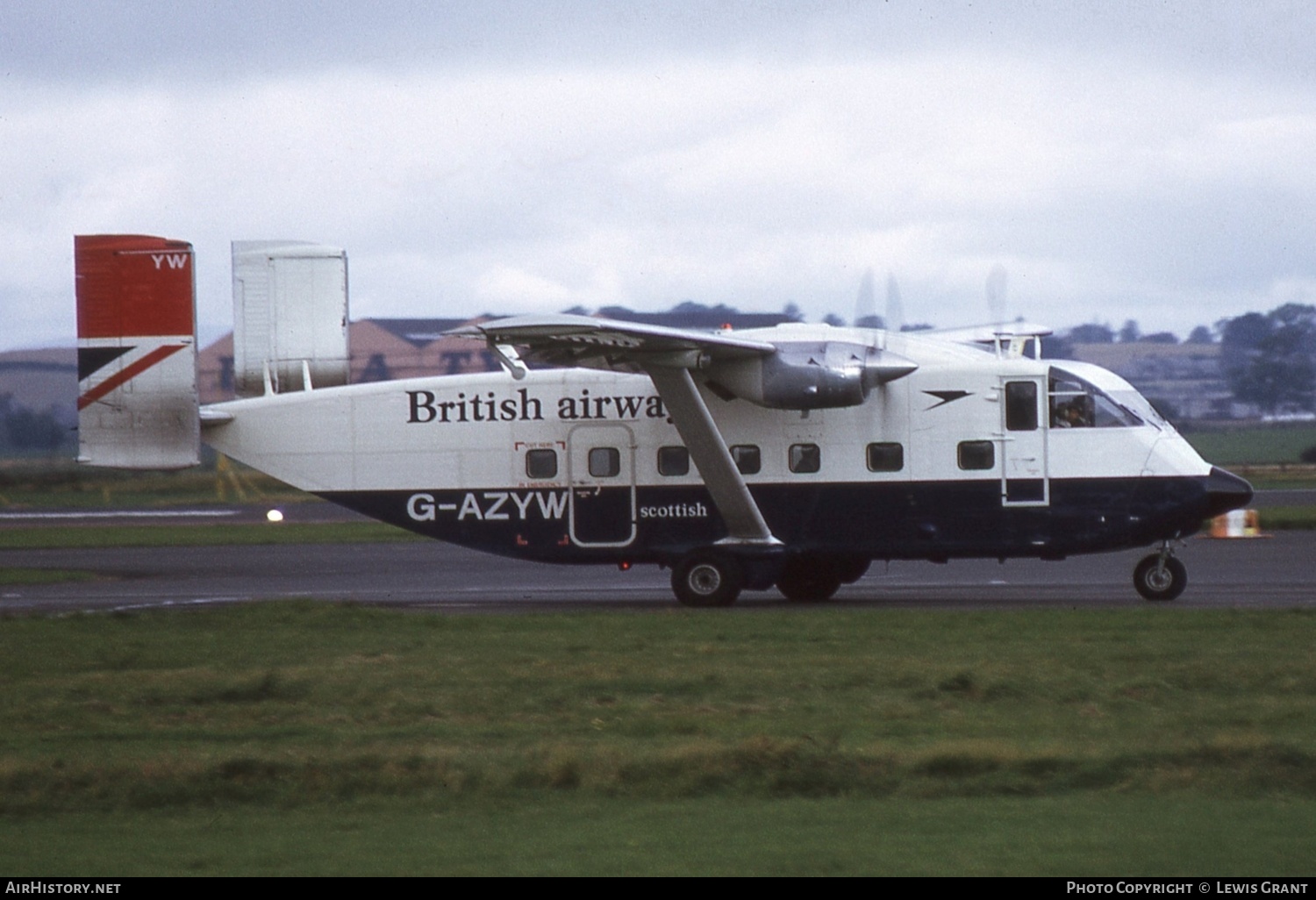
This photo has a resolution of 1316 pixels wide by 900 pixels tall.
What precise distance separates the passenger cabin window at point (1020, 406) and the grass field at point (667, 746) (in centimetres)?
303

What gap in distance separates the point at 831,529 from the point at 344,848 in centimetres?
1289

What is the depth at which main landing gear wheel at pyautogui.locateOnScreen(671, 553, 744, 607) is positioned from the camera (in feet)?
64.2

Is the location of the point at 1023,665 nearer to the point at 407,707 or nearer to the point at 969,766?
the point at 969,766

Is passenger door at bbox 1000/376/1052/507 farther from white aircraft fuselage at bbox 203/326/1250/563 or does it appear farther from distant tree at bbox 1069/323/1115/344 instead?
distant tree at bbox 1069/323/1115/344

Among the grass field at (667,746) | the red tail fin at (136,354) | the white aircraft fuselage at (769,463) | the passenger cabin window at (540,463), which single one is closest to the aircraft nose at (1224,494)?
the white aircraft fuselage at (769,463)

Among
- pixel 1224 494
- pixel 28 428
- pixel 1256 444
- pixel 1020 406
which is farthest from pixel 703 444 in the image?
pixel 1256 444

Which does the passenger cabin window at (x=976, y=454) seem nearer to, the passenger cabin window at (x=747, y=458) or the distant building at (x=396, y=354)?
the passenger cabin window at (x=747, y=458)

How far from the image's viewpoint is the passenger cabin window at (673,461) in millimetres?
20047

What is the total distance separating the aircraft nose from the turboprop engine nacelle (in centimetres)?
406

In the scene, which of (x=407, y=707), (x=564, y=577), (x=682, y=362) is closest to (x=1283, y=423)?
(x=564, y=577)

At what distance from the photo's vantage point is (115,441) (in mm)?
20719

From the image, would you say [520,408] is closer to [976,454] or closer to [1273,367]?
[976,454]

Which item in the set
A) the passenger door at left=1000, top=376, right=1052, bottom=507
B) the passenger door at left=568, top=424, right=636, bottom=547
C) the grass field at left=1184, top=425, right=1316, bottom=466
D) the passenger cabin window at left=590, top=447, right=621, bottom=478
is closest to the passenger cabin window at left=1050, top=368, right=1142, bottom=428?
the passenger door at left=1000, top=376, right=1052, bottom=507

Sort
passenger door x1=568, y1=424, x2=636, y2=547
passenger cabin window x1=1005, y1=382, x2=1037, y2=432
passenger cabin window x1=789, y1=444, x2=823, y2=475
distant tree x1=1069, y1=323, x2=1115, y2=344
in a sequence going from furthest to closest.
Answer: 1. distant tree x1=1069, y1=323, x2=1115, y2=344
2. passenger door x1=568, y1=424, x2=636, y2=547
3. passenger cabin window x1=789, y1=444, x2=823, y2=475
4. passenger cabin window x1=1005, y1=382, x2=1037, y2=432
